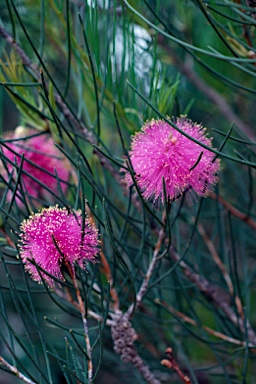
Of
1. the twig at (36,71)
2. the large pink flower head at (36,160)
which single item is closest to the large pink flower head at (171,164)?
the twig at (36,71)

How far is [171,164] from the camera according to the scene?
1.51ft

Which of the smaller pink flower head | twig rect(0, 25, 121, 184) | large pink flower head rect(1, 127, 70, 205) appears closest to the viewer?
the smaller pink flower head

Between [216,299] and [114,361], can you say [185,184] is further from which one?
[114,361]

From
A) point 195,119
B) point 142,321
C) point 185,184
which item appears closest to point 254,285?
point 142,321

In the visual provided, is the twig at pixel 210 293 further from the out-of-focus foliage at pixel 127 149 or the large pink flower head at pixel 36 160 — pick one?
the large pink flower head at pixel 36 160

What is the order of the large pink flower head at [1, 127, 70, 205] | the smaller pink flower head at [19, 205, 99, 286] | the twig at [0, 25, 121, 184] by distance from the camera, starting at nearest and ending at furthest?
the smaller pink flower head at [19, 205, 99, 286], the twig at [0, 25, 121, 184], the large pink flower head at [1, 127, 70, 205]

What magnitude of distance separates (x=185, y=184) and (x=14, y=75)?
0.97ft

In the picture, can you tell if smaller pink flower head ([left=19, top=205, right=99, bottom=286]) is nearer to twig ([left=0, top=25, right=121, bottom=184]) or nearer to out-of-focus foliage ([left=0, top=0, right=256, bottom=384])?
out-of-focus foliage ([left=0, top=0, right=256, bottom=384])

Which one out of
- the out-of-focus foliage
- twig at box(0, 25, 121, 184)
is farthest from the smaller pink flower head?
twig at box(0, 25, 121, 184)

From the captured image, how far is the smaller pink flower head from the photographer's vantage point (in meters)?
0.45

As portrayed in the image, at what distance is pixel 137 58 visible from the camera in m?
0.73

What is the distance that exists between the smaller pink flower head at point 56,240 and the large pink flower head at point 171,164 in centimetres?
7

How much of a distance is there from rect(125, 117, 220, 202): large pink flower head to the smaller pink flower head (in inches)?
2.9

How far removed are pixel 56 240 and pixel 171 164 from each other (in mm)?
125
